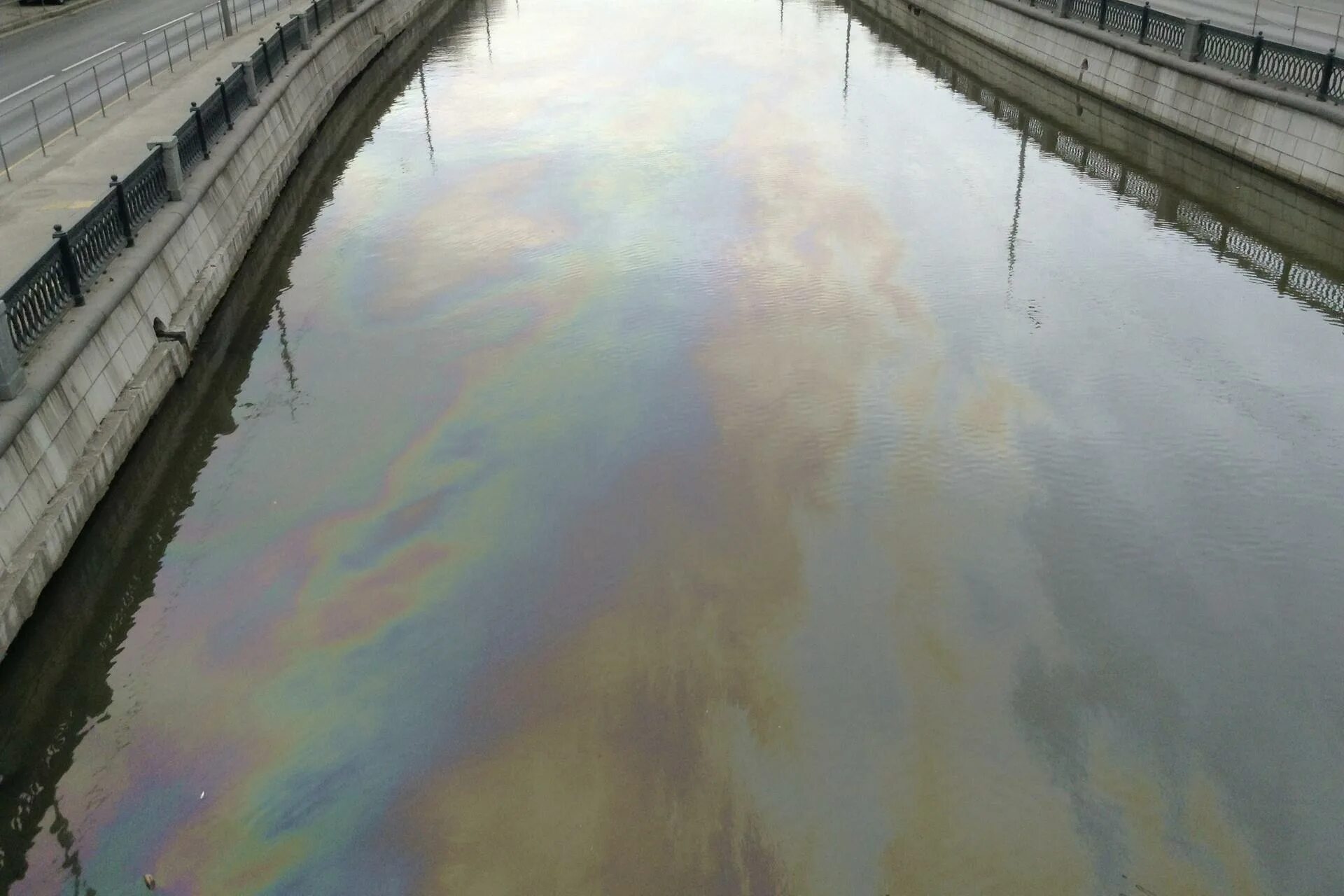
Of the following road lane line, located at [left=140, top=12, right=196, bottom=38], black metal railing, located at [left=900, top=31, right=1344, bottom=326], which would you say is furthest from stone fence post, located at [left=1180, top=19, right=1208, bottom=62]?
road lane line, located at [left=140, top=12, right=196, bottom=38]

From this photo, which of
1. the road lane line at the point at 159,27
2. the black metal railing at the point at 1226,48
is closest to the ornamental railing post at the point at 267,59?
the road lane line at the point at 159,27

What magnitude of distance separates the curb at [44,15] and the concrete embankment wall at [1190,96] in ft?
102

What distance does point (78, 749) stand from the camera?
10641 millimetres

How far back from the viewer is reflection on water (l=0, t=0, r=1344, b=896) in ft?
31.6

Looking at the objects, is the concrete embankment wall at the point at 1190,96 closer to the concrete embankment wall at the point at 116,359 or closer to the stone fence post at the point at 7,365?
the concrete embankment wall at the point at 116,359

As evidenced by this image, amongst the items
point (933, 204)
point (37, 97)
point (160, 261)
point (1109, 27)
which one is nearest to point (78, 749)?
point (160, 261)

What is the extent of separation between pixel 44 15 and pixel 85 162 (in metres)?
23.2

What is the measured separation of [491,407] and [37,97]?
17219 millimetres

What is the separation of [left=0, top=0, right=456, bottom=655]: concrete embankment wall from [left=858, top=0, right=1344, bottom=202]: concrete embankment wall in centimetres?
2021

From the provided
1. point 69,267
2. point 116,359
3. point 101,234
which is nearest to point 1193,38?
point 101,234

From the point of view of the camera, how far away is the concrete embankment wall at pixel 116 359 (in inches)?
461

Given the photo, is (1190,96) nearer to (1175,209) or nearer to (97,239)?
(1175,209)

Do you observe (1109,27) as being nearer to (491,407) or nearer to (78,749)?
(491,407)

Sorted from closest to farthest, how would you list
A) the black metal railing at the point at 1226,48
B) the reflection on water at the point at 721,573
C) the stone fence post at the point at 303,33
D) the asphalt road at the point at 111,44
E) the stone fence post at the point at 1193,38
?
the reflection on water at the point at 721,573, the asphalt road at the point at 111,44, the black metal railing at the point at 1226,48, the stone fence post at the point at 1193,38, the stone fence post at the point at 303,33
